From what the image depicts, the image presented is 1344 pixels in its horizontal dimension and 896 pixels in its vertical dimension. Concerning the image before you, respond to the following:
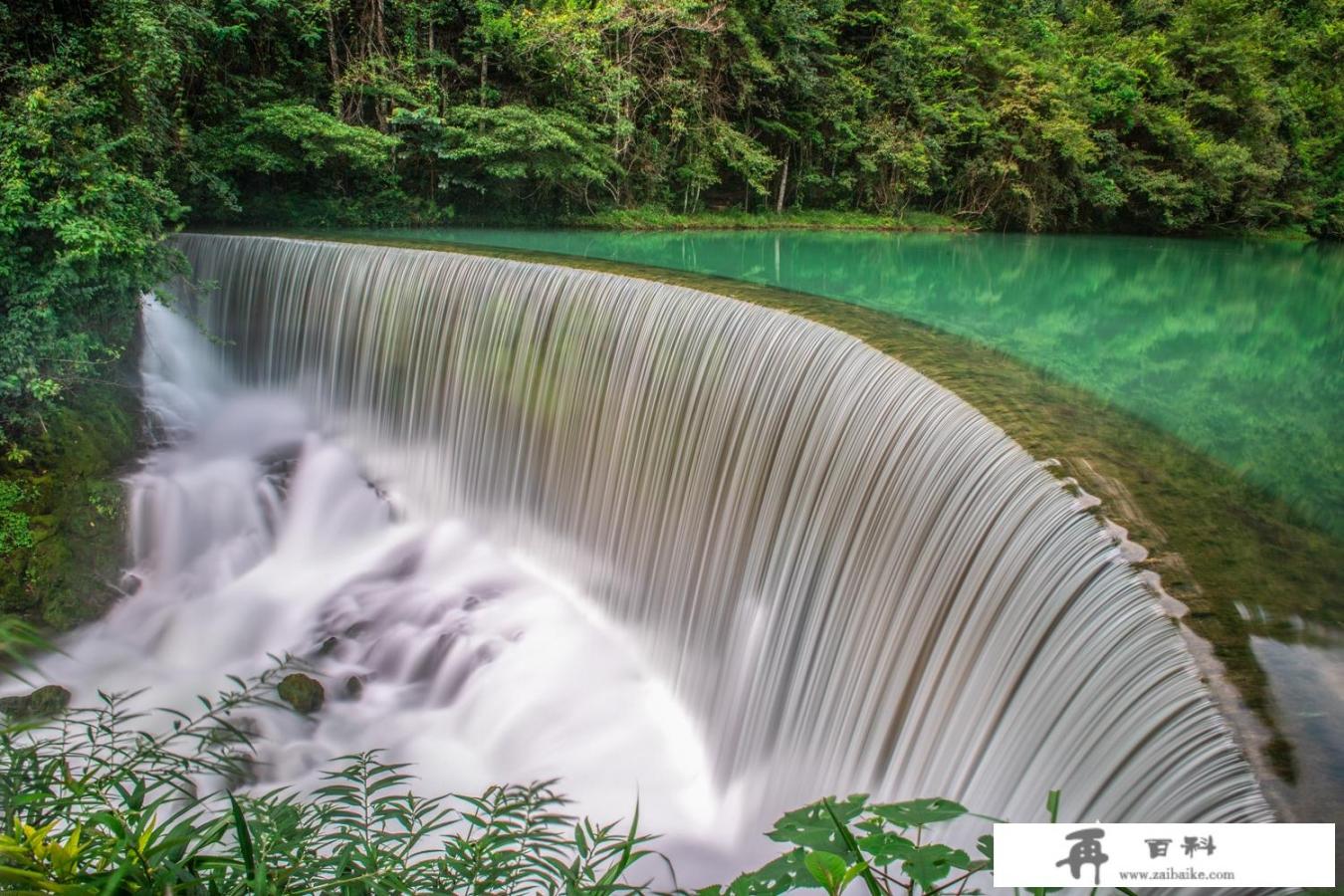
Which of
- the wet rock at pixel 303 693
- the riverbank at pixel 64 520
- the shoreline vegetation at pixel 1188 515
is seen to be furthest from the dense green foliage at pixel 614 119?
the shoreline vegetation at pixel 1188 515

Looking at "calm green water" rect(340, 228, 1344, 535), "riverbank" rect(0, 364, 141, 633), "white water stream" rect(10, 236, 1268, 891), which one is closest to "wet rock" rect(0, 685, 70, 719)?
"white water stream" rect(10, 236, 1268, 891)

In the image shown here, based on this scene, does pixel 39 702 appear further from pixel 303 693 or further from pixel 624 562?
pixel 624 562

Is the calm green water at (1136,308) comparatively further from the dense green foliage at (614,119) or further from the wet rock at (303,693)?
the wet rock at (303,693)

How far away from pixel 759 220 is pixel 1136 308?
9.89 m

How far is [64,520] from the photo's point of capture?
660cm

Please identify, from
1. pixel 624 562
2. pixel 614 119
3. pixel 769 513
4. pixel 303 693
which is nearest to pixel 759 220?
pixel 614 119

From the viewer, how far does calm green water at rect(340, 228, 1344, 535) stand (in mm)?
5867

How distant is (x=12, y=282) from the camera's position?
6.40 metres

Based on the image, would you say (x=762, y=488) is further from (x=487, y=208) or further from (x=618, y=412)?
(x=487, y=208)

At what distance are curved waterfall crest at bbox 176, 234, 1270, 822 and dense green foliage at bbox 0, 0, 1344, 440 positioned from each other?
7.05ft

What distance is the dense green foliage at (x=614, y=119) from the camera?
681 cm

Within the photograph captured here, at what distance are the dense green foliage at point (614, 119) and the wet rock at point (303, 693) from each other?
3157 mm

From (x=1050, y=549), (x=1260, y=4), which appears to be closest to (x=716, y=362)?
(x=1050, y=549)

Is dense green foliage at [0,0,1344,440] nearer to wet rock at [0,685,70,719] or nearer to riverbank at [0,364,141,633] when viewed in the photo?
riverbank at [0,364,141,633]
